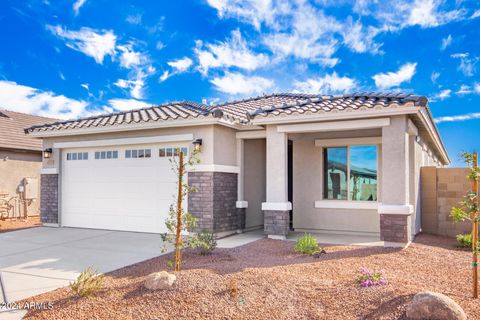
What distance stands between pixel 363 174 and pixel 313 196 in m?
1.55

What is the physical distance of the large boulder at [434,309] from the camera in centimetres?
444

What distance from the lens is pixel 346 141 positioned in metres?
11.5

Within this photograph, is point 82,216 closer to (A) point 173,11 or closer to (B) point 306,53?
(A) point 173,11

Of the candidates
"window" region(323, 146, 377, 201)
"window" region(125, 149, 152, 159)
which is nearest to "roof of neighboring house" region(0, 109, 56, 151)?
"window" region(125, 149, 152, 159)

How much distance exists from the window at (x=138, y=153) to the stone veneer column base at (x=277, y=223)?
3958 mm

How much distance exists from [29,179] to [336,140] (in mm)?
13751

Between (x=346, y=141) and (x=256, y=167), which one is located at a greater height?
(x=346, y=141)

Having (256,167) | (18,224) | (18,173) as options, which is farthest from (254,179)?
(18,173)

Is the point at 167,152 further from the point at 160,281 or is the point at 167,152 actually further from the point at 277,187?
the point at 160,281

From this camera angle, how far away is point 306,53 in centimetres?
1527

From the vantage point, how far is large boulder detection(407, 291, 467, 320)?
14.6 feet

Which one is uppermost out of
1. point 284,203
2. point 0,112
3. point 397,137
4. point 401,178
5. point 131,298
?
point 0,112

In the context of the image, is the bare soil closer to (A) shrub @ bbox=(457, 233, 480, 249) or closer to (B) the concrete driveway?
(B) the concrete driveway

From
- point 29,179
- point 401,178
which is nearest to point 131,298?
point 401,178
